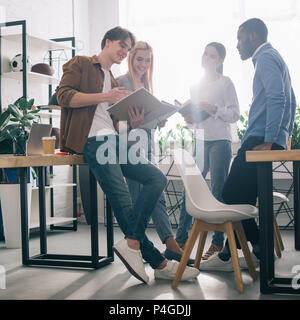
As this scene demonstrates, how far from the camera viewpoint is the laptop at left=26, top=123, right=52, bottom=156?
2715mm

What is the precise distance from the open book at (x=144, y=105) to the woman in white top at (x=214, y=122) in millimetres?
518

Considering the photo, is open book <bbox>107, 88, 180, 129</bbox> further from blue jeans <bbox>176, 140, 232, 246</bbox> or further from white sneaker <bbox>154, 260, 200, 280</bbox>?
white sneaker <bbox>154, 260, 200, 280</bbox>

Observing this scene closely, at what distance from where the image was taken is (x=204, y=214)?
2.31 m

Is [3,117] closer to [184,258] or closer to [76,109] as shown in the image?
[76,109]

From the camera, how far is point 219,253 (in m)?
2.75

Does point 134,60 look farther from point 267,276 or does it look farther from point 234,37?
point 234,37

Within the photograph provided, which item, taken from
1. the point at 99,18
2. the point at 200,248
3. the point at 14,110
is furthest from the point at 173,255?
the point at 99,18

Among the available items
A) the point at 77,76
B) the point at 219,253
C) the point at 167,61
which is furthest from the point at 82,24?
the point at 219,253

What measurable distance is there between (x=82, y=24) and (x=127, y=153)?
11.4 feet

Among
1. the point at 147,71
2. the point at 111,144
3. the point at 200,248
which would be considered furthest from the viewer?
the point at 147,71

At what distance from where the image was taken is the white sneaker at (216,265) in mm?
2699

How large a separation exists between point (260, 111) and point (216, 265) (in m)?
→ 0.93

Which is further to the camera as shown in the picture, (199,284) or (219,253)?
(219,253)

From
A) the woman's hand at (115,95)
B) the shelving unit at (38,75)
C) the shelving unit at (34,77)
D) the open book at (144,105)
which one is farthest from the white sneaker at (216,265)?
the shelving unit at (34,77)
